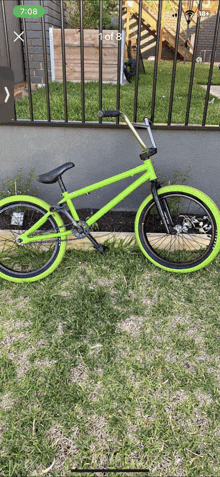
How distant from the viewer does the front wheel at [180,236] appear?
2.63 meters

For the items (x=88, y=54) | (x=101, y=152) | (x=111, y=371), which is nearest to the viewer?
(x=111, y=371)

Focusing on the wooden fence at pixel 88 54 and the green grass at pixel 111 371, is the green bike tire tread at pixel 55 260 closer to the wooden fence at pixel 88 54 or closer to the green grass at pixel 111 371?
the green grass at pixel 111 371

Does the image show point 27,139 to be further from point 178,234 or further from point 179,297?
point 179,297

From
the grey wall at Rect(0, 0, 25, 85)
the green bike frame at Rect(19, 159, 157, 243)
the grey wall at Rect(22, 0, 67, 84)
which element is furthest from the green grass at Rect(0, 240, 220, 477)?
the grey wall at Rect(22, 0, 67, 84)

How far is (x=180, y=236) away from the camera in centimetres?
292

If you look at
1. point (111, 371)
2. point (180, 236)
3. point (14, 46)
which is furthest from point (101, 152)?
point (14, 46)

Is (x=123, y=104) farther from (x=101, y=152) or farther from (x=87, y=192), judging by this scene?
(x=87, y=192)

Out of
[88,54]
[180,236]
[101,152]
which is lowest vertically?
[180,236]

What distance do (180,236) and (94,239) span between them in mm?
715

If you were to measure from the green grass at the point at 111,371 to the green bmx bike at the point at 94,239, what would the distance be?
0.14 metres

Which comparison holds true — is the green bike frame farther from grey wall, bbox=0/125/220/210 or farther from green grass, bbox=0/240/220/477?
grey wall, bbox=0/125/220/210

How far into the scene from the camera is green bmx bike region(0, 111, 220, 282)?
8.52ft

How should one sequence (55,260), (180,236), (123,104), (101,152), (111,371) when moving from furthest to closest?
(123,104)
(101,152)
(180,236)
(55,260)
(111,371)

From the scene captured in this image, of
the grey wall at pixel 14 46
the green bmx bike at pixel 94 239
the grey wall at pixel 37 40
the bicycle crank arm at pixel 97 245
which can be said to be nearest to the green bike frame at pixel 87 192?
the green bmx bike at pixel 94 239
